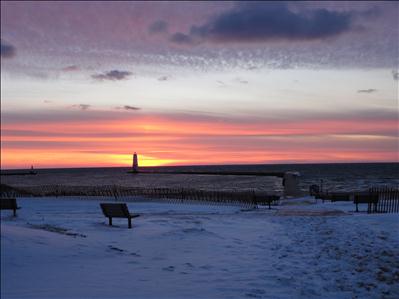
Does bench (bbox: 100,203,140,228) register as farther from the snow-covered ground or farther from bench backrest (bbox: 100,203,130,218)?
the snow-covered ground

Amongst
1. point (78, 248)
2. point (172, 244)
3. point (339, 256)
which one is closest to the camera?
point (78, 248)

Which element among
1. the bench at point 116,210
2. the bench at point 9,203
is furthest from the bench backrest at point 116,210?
the bench at point 9,203

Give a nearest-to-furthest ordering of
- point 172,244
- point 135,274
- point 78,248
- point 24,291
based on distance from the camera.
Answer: point 24,291 < point 135,274 < point 78,248 < point 172,244

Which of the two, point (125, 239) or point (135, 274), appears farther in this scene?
point (125, 239)

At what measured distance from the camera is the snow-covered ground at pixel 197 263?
268 inches

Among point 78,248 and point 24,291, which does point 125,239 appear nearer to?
point 78,248

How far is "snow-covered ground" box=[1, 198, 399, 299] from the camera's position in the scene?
682cm

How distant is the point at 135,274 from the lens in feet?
25.0

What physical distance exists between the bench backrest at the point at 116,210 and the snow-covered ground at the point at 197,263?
2.81 feet

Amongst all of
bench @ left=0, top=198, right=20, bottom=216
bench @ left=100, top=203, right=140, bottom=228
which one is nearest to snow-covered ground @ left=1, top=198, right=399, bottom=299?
bench @ left=100, top=203, right=140, bottom=228

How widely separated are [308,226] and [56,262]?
347 inches

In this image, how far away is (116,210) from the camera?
13.7m

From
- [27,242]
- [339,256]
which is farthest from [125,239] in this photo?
[339,256]

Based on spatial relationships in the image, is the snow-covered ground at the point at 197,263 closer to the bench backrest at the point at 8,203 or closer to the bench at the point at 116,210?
the bench at the point at 116,210
